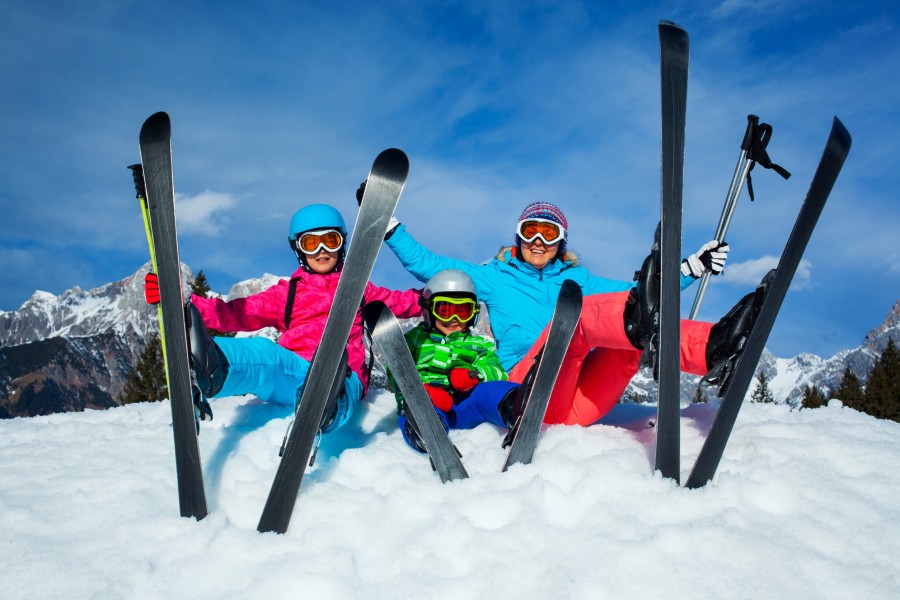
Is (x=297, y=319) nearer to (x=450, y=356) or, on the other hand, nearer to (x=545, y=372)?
(x=450, y=356)

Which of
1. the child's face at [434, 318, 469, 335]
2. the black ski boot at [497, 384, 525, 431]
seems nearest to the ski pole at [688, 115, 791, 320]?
the black ski boot at [497, 384, 525, 431]

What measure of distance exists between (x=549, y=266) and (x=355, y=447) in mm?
2311

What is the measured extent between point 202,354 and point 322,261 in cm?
185

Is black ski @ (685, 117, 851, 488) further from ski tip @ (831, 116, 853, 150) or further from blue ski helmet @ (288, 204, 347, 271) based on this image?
blue ski helmet @ (288, 204, 347, 271)

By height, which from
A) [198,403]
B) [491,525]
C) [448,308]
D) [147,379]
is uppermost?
[448,308]

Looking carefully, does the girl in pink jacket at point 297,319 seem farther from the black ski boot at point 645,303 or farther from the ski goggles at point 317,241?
the black ski boot at point 645,303

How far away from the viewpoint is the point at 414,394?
3.46 metres

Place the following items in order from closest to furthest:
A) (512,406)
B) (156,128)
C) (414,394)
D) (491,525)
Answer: (491,525), (156,128), (414,394), (512,406)

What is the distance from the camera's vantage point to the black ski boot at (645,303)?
2943 millimetres

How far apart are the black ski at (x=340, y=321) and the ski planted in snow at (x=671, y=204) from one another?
3.82ft

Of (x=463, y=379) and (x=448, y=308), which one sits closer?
(x=463, y=379)

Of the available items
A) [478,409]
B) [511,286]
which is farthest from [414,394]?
[511,286]

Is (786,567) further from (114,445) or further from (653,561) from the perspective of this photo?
(114,445)

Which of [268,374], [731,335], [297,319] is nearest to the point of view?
[731,335]
